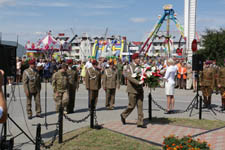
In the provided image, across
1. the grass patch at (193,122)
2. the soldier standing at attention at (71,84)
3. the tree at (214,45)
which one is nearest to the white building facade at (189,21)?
the tree at (214,45)

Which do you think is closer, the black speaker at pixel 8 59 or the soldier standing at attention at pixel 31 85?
the black speaker at pixel 8 59

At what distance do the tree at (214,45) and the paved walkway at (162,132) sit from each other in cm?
1909

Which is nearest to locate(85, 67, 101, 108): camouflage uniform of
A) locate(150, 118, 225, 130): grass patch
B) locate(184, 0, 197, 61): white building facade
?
locate(150, 118, 225, 130): grass patch

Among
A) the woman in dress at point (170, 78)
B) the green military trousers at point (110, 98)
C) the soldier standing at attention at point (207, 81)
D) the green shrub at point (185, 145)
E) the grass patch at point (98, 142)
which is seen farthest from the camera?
the green military trousers at point (110, 98)

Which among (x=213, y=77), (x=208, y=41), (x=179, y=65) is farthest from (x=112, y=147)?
(x=208, y=41)

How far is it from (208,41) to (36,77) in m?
20.8

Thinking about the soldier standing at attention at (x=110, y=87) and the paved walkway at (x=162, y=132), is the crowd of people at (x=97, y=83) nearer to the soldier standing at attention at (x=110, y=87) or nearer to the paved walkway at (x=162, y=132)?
the soldier standing at attention at (x=110, y=87)

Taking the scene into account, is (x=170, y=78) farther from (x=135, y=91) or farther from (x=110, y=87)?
(x=135, y=91)

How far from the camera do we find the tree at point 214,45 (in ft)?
85.5

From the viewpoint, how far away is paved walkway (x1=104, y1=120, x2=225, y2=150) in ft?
22.9

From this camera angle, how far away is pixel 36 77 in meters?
10.0

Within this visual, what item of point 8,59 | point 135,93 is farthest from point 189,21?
point 8,59

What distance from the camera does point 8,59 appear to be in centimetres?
615

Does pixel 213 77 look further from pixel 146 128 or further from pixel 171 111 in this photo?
pixel 146 128
